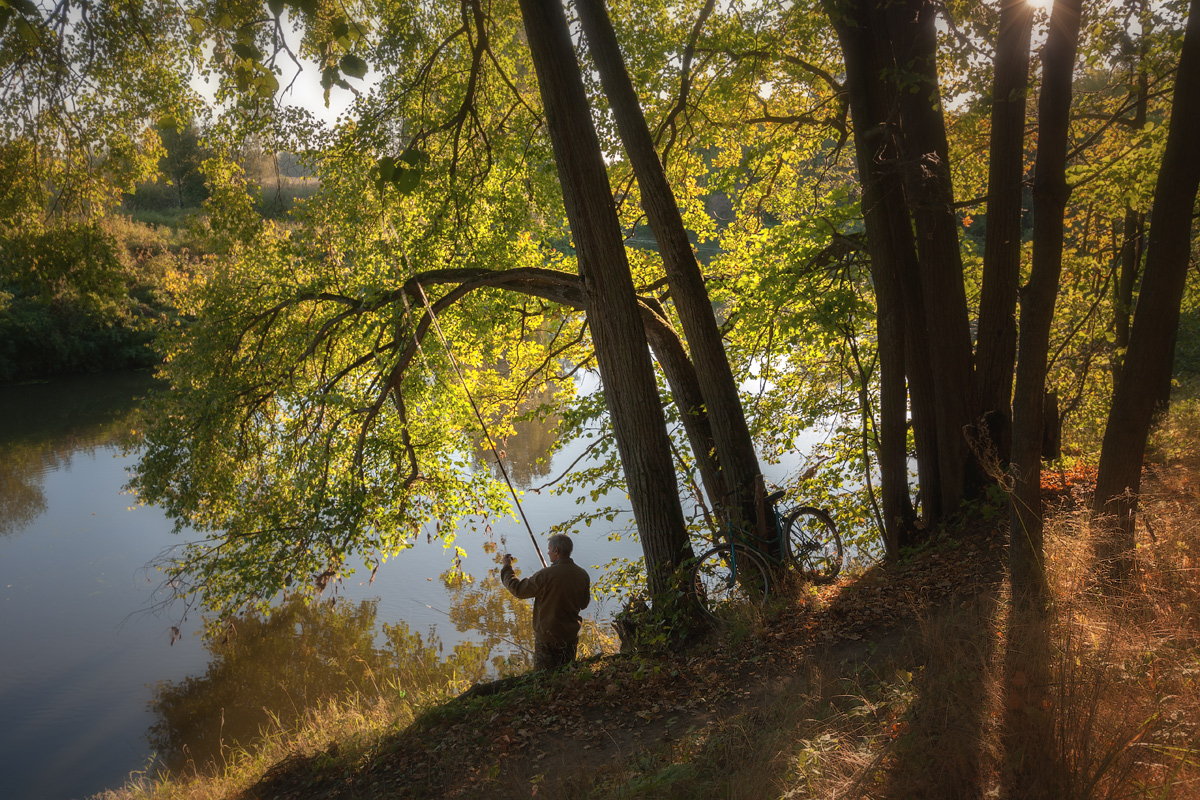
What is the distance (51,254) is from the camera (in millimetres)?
4949

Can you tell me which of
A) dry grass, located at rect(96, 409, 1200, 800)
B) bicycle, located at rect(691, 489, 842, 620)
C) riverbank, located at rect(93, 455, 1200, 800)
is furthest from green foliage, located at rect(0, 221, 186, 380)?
bicycle, located at rect(691, 489, 842, 620)

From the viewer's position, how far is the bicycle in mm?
5895

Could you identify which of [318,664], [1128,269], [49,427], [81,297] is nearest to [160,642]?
[318,664]

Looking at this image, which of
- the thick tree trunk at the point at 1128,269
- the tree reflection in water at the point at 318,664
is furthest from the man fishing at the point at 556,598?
the thick tree trunk at the point at 1128,269

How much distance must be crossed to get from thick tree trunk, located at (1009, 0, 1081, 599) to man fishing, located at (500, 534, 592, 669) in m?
3.46

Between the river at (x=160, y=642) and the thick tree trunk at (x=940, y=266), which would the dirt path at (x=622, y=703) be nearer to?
the thick tree trunk at (x=940, y=266)

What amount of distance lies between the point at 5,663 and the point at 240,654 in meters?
3.21

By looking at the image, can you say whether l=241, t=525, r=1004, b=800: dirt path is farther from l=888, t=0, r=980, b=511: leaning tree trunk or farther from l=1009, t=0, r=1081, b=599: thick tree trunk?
l=888, t=0, r=980, b=511: leaning tree trunk

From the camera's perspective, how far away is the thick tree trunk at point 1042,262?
11.9 ft

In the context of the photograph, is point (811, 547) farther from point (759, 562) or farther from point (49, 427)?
point (49, 427)

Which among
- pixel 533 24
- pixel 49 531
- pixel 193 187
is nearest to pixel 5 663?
pixel 49 531

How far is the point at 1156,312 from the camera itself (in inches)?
154

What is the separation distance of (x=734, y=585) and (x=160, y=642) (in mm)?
10412

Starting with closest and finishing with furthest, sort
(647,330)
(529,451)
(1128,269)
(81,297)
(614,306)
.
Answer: (81,297) → (614,306) → (647,330) → (1128,269) → (529,451)
